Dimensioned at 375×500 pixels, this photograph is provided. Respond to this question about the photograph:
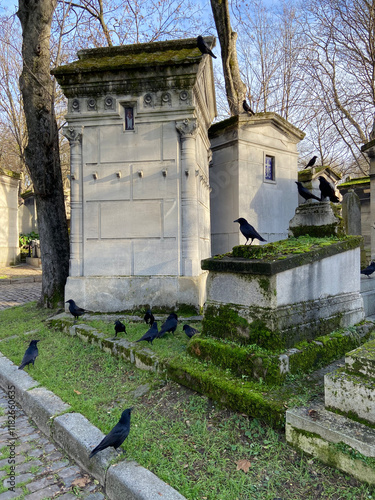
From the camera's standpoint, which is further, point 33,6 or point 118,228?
point 33,6

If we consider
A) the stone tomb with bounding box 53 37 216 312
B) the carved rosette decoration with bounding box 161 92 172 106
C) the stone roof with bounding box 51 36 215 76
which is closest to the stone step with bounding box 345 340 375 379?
the stone tomb with bounding box 53 37 216 312

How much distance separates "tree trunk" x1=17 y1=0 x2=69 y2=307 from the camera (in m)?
7.64

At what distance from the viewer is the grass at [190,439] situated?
2311 mm

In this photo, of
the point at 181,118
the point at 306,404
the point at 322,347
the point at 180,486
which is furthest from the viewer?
the point at 181,118

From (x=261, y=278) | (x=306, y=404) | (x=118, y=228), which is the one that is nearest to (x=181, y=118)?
(x=118, y=228)

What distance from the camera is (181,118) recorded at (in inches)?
253

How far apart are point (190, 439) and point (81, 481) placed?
924 mm

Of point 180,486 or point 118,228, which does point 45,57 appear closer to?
point 118,228

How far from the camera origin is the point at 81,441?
2932 millimetres

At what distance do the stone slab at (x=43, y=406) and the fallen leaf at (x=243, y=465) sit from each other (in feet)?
6.12

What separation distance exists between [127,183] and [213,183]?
4.22m

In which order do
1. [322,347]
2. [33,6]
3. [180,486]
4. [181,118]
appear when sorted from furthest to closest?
[33,6], [181,118], [322,347], [180,486]

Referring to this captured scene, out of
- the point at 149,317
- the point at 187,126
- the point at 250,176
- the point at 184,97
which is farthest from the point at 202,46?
the point at 149,317

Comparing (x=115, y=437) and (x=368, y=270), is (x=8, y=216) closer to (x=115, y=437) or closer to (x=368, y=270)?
(x=368, y=270)
